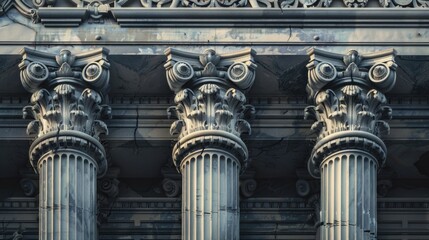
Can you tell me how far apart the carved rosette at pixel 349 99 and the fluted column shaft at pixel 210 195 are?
174cm

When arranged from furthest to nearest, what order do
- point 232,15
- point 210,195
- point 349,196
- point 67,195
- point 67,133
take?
point 232,15, point 67,133, point 349,196, point 210,195, point 67,195

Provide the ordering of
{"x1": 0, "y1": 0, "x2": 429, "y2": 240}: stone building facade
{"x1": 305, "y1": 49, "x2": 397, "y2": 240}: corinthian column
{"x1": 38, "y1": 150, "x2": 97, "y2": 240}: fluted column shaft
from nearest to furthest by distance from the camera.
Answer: {"x1": 38, "y1": 150, "x2": 97, "y2": 240}: fluted column shaft, {"x1": 305, "y1": 49, "x2": 397, "y2": 240}: corinthian column, {"x1": 0, "y1": 0, "x2": 429, "y2": 240}: stone building facade

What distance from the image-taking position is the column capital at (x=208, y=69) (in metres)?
68.6

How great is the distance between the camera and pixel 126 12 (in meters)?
69.1

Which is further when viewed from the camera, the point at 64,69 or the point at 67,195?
the point at 64,69

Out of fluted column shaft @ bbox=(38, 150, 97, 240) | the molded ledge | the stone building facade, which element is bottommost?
fluted column shaft @ bbox=(38, 150, 97, 240)

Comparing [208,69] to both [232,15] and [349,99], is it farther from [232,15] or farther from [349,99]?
[349,99]

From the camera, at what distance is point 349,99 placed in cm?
6862

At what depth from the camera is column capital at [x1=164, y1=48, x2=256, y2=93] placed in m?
68.6

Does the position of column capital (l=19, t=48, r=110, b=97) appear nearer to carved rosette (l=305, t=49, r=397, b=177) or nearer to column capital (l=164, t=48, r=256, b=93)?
column capital (l=164, t=48, r=256, b=93)

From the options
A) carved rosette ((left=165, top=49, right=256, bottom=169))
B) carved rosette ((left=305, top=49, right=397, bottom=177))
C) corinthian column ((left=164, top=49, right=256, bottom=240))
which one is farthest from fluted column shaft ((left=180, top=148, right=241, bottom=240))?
carved rosette ((left=305, top=49, right=397, bottom=177))

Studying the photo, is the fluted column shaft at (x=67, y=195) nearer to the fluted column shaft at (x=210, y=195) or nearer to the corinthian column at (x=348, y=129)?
the fluted column shaft at (x=210, y=195)

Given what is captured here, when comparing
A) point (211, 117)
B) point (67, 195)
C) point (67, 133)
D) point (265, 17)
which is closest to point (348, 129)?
point (211, 117)

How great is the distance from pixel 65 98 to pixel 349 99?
504 centimetres
